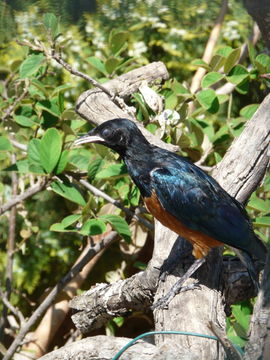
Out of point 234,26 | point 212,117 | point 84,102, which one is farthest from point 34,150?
point 234,26

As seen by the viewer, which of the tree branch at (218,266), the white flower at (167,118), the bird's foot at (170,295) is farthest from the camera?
the white flower at (167,118)

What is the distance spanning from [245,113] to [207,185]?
43.9 inches

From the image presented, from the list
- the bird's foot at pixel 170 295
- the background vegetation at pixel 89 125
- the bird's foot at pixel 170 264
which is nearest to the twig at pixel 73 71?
the background vegetation at pixel 89 125

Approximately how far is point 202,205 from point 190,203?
0.06 metres

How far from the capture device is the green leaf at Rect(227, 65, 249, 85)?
4.38m

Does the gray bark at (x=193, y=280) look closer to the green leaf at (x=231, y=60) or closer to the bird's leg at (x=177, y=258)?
the bird's leg at (x=177, y=258)

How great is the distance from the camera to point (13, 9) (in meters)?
2.47

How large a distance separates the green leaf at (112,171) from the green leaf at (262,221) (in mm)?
820

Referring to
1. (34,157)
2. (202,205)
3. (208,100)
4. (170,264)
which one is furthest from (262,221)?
(34,157)

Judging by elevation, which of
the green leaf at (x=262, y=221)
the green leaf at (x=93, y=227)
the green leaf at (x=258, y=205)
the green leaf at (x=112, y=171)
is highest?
the green leaf at (x=112, y=171)

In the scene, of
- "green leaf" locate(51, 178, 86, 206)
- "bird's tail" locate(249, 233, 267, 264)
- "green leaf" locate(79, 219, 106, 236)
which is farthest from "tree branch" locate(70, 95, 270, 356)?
"green leaf" locate(51, 178, 86, 206)

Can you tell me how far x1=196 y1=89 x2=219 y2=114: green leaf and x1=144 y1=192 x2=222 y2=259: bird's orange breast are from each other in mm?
989

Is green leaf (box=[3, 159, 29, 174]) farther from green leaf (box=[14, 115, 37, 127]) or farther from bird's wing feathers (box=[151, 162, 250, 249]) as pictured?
bird's wing feathers (box=[151, 162, 250, 249])

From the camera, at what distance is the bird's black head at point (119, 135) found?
12.0 ft
